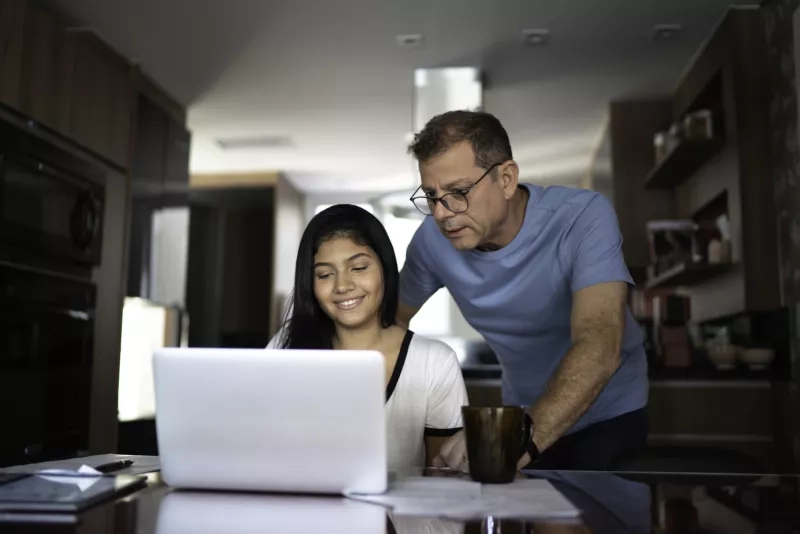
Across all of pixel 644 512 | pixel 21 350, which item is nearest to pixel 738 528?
pixel 644 512

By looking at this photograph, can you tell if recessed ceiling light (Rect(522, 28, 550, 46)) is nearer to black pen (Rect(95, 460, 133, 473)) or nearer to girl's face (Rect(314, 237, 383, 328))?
girl's face (Rect(314, 237, 383, 328))

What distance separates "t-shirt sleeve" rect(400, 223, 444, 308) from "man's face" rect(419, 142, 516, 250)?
Answer: 0.20 metres

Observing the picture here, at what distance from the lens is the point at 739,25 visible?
3.14 meters

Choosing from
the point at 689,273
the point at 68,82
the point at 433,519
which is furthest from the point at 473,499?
the point at 689,273

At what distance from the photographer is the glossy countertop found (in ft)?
2.16

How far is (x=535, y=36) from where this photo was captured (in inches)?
141

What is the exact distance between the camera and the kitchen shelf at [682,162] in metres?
3.33

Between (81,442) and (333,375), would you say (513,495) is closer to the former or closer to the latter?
(333,375)

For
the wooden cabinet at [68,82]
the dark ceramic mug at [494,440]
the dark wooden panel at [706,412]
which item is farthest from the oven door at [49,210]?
the dark wooden panel at [706,412]

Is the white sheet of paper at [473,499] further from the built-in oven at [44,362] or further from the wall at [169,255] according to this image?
the wall at [169,255]

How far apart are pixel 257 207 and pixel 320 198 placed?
0.75m

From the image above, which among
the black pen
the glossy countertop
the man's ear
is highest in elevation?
the man's ear

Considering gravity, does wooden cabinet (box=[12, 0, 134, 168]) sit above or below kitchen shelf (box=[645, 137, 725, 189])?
above

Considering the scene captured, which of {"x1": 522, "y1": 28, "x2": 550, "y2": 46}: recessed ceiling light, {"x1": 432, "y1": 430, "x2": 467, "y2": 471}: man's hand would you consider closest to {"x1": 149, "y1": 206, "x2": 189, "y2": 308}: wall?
{"x1": 522, "y1": 28, "x2": 550, "y2": 46}: recessed ceiling light
